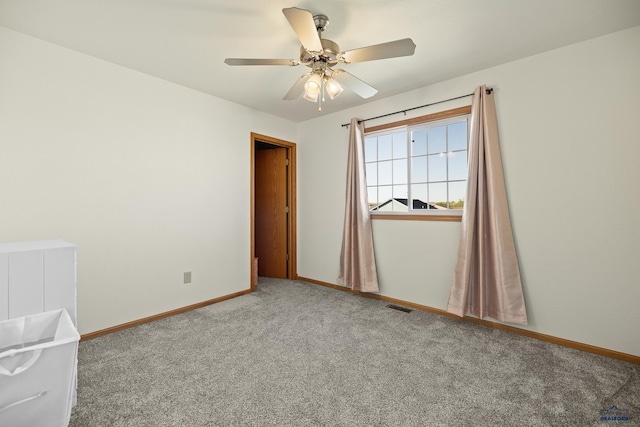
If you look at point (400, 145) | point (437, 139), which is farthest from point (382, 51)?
point (400, 145)

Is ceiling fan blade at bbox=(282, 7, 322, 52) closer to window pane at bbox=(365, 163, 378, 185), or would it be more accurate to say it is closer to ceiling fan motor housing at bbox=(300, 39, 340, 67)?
ceiling fan motor housing at bbox=(300, 39, 340, 67)

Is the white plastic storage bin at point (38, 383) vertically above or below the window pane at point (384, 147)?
below

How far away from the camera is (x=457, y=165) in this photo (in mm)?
2951

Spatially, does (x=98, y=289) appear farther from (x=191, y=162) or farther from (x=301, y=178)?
(x=301, y=178)

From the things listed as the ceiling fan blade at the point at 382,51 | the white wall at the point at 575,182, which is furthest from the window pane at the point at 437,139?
the ceiling fan blade at the point at 382,51

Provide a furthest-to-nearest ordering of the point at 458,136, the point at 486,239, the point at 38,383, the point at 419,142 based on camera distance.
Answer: the point at 419,142 → the point at 458,136 → the point at 486,239 → the point at 38,383

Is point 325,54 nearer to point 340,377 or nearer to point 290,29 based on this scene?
point 290,29

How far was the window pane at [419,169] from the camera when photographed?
3.13m

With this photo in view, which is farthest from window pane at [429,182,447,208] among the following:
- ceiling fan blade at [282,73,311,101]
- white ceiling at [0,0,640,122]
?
ceiling fan blade at [282,73,311,101]

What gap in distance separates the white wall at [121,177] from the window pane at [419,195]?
207 centimetres

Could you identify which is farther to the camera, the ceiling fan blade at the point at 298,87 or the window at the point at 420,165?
the window at the point at 420,165

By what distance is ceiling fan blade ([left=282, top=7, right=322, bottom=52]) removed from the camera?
4.73 ft

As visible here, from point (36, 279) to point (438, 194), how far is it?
3.16 meters

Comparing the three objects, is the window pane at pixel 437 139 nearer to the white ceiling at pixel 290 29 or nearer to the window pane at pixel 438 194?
the window pane at pixel 438 194
